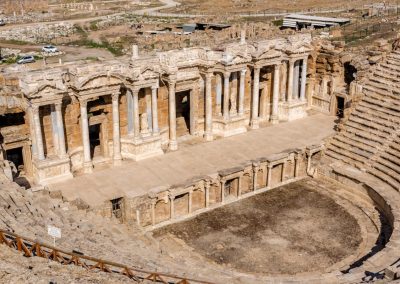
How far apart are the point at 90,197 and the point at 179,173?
14.4 feet

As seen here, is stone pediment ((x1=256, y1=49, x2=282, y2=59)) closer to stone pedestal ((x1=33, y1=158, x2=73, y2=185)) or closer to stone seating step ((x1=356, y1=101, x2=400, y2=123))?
stone seating step ((x1=356, y1=101, x2=400, y2=123))

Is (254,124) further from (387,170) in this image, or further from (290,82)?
(387,170)

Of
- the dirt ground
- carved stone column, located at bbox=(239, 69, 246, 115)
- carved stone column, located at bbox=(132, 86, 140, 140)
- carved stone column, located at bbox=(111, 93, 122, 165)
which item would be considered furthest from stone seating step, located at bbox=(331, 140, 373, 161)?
carved stone column, located at bbox=(111, 93, 122, 165)

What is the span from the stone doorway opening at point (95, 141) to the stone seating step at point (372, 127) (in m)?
13.3

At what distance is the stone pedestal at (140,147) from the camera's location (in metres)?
25.8

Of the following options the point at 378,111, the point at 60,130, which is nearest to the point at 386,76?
the point at 378,111

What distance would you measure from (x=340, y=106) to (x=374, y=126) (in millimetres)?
4978

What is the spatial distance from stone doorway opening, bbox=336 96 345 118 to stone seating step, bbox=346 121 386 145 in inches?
142

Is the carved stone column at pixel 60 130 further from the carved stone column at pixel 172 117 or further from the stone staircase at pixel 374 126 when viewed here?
the stone staircase at pixel 374 126

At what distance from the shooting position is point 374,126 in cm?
2733

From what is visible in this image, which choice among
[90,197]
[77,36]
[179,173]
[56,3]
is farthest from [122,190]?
[56,3]

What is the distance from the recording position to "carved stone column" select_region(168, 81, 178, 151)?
86.5 feet

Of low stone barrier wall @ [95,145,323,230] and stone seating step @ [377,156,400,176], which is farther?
stone seating step @ [377,156,400,176]

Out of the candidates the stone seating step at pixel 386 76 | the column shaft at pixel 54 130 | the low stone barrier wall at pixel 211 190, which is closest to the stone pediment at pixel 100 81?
the column shaft at pixel 54 130
